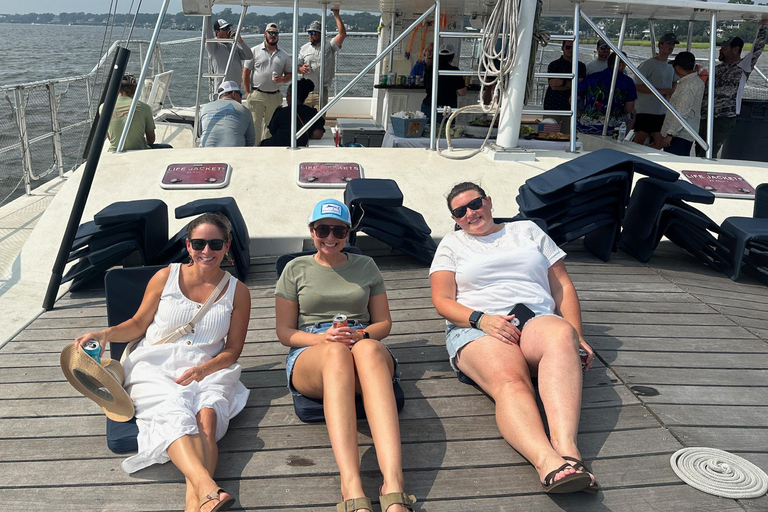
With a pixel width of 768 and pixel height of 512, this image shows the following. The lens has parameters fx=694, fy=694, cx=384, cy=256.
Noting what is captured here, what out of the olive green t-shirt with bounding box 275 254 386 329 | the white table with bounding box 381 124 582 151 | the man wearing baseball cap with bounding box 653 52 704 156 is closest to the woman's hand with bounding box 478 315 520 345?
the olive green t-shirt with bounding box 275 254 386 329

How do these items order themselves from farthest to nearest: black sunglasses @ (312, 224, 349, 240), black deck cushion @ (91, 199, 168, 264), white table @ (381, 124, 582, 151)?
1. white table @ (381, 124, 582, 151)
2. black deck cushion @ (91, 199, 168, 264)
3. black sunglasses @ (312, 224, 349, 240)

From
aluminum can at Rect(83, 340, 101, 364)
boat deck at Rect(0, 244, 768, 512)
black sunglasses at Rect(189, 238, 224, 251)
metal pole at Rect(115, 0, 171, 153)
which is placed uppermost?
metal pole at Rect(115, 0, 171, 153)

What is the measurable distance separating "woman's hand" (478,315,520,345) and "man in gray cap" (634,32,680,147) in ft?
23.4

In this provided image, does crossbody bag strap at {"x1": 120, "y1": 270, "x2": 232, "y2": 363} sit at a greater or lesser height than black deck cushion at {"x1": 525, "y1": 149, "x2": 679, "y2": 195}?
lesser

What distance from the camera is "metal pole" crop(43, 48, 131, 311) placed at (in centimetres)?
442

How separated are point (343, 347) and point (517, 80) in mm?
4485

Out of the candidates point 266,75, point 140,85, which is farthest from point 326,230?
point 266,75

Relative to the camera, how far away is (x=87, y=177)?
452 cm

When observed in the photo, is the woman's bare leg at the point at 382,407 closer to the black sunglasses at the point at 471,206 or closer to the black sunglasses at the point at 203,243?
the black sunglasses at the point at 203,243

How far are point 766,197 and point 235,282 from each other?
4515mm

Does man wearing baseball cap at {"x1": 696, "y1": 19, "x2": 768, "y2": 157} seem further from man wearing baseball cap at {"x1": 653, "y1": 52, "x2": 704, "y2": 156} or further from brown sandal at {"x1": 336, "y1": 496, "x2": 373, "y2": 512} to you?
brown sandal at {"x1": 336, "y1": 496, "x2": 373, "y2": 512}

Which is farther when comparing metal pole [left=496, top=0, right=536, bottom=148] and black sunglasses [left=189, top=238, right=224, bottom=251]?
metal pole [left=496, top=0, right=536, bottom=148]

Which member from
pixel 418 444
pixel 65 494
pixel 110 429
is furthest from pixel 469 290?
pixel 65 494

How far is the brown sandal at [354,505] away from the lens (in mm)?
2389
